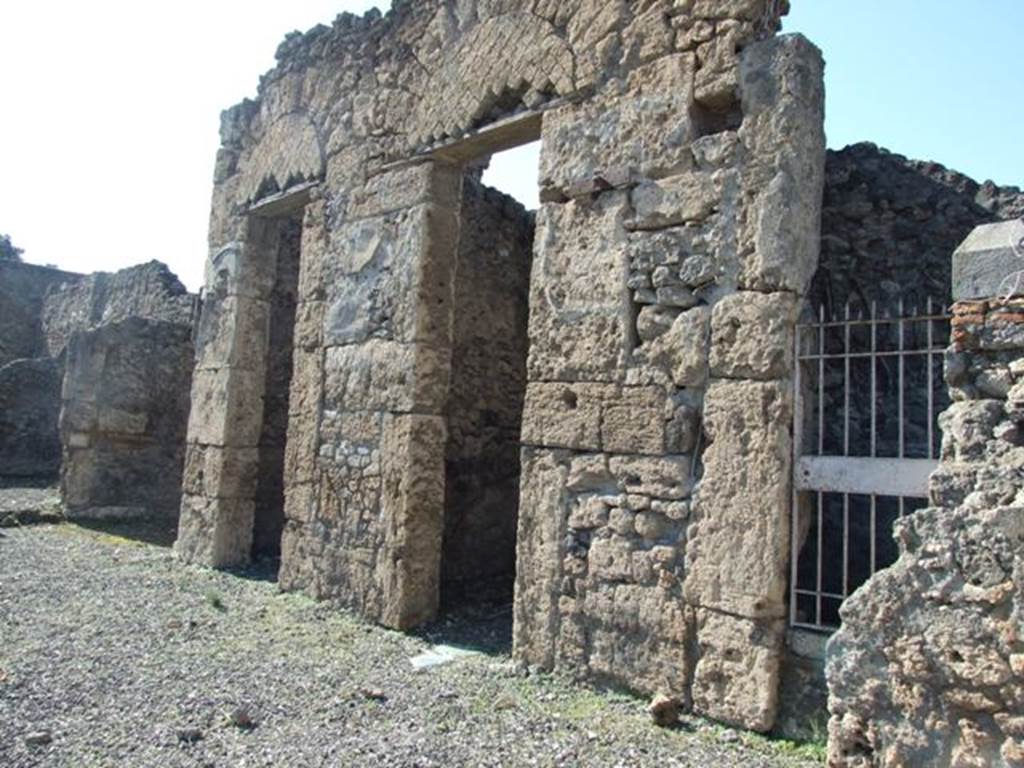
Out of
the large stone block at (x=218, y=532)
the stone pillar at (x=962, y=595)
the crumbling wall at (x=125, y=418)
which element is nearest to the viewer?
the stone pillar at (x=962, y=595)

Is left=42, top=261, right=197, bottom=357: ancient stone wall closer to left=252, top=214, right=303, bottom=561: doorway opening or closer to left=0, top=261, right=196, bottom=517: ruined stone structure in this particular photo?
left=0, top=261, right=196, bottom=517: ruined stone structure

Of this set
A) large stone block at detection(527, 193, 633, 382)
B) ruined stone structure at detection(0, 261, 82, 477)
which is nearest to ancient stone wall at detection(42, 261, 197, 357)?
ruined stone structure at detection(0, 261, 82, 477)

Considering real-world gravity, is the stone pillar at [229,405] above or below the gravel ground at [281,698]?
above

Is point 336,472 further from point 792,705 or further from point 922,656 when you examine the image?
point 922,656

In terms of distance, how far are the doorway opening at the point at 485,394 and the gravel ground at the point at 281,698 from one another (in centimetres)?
90

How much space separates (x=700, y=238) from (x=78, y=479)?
7866 millimetres

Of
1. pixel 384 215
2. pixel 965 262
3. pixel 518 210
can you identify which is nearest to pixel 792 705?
pixel 965 262

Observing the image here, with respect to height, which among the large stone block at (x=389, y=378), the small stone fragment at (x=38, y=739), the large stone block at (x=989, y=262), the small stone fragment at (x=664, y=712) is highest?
the large stone block at (x=989, y=262)

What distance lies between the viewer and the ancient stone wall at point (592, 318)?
3746 millimetres

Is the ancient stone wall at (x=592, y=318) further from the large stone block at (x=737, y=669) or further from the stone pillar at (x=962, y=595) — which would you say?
the stone pillar at (x=962, y=595)

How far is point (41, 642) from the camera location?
15.9ft

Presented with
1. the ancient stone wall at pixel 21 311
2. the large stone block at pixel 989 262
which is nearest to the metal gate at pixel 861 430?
the large stone block at pixel 989 262

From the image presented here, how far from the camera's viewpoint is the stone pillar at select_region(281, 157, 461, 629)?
5.40 metres

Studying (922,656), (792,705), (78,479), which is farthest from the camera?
(78,479)
